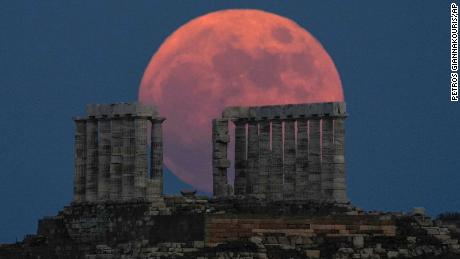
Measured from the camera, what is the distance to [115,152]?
106812 mm

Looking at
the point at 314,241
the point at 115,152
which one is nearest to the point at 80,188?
the point at 115,152

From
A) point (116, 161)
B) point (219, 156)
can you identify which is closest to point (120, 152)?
point (116, 161)

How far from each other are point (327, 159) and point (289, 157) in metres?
2.70

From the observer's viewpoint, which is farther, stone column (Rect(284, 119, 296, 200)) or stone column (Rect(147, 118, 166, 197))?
stone column (Rect(284, 119, 296, 200))

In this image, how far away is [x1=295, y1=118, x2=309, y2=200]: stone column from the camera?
11244 centimetres

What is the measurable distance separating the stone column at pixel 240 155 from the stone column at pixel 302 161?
400 cm

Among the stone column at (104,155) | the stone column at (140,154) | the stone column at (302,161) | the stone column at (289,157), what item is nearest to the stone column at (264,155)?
the stone column at (289,157)

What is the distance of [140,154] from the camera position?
→ 349ft

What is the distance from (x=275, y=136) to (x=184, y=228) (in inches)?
717

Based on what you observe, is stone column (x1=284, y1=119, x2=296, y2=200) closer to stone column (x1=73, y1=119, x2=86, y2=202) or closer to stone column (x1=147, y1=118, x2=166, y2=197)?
stone column (x1=147, y1=118, x2=166, y2=197)

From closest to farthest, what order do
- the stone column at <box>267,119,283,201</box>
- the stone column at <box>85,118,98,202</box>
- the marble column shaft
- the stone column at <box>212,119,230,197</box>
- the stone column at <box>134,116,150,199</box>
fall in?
the stone column at <box>134,116,150,199</box>, the marble column shaft, the stone column at <box>85,118,98,202</box>, the stone column at <box>212,119,230,197</box>, the stone column at <box>267,119,283,201</box>

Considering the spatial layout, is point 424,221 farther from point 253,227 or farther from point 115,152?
point 115,152

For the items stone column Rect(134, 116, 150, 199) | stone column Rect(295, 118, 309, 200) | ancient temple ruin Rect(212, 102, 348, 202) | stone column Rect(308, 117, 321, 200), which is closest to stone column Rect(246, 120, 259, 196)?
ancient temple ruin Rect(212, 102, 348, 202)

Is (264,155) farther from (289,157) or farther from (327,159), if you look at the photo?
(327,159)
